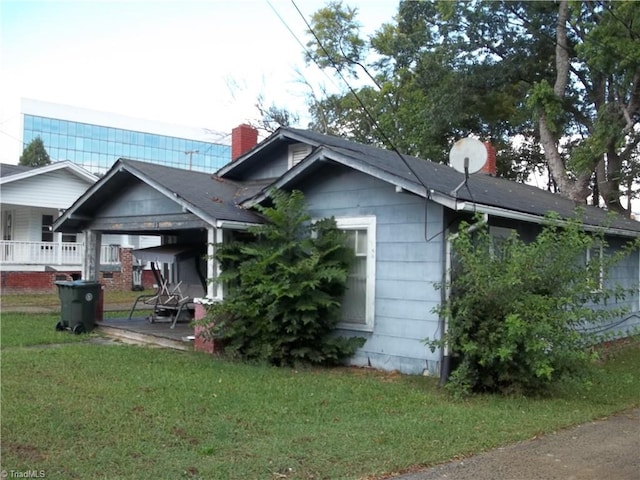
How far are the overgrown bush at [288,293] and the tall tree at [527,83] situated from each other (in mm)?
11958

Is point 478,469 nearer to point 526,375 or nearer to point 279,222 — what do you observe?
point 526,375

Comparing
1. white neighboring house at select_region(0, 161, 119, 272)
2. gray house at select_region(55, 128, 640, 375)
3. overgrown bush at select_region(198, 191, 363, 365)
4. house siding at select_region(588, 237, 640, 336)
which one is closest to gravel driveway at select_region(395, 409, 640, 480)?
gray house at select_region(55, 128, 640, 375)

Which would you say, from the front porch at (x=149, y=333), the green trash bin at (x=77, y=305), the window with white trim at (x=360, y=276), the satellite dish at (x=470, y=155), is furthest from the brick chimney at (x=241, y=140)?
the satellite dish at (x=470, y=155)

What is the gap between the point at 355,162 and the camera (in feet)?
31.1

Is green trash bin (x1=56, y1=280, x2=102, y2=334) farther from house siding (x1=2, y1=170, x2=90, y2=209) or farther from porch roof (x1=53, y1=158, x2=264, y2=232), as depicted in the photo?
house siding (x1=2, y1=170, x2=90, y2=209)

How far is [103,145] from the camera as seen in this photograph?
218ft

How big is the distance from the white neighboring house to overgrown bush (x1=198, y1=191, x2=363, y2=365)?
14380 millimetres

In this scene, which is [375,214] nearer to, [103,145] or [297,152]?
[297,152]

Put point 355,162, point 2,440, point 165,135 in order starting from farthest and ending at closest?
1. point 165,135
2. point 355,162
3. point 2,440

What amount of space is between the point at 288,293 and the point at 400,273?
5.81 ft

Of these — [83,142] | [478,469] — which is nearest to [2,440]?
[478,469]

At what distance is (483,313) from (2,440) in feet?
18.2

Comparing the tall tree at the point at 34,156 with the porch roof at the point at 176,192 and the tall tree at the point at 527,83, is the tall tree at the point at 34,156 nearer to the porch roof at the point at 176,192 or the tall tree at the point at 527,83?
the tall tree at the point at 527,83

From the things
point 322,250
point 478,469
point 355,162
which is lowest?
point 478,469
